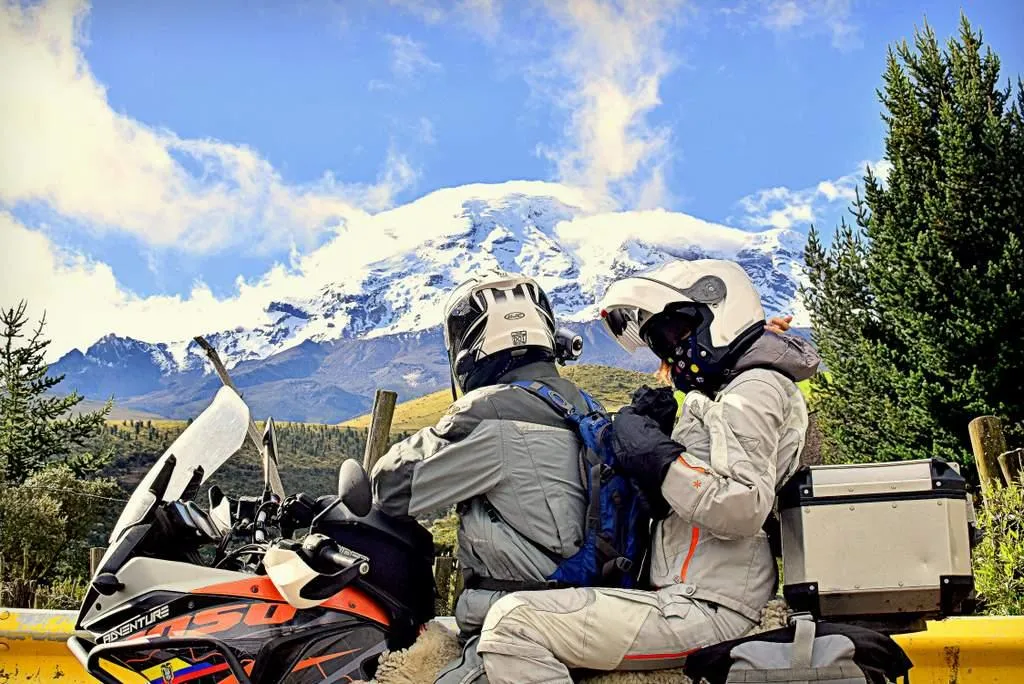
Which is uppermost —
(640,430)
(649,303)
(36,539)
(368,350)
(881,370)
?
(368,350)

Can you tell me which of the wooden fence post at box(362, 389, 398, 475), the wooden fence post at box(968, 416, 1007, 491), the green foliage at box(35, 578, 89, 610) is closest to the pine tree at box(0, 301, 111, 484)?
the green foliage at box(35, 578, 89, 610)

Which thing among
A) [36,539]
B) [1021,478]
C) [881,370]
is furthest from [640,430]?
[881,370]

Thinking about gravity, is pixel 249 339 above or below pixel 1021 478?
above

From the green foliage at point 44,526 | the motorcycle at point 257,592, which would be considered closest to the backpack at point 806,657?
the motorcycle at point 257,592

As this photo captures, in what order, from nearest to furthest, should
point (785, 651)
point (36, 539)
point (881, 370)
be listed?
point (785, 651) < point (36, 539) < point (881, 370)

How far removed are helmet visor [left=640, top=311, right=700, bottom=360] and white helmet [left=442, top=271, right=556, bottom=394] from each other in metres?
0.45

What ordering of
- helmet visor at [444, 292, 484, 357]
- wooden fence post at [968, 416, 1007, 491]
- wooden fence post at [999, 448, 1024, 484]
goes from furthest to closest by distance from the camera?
wooden fence post at [968, 416, 1007, 491], wooden fence post at [999, 448, 1024, 484], helmet visor at [444, 292, 484, 357]

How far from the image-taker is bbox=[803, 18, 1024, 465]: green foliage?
18.3 metres

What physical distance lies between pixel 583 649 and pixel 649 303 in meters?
1.04

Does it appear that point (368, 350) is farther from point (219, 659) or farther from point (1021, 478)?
point (219, 659)

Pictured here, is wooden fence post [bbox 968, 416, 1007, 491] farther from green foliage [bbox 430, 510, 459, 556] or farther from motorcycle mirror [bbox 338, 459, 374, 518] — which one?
motorcycle mirror [bbox 338, 459, 374, 518]

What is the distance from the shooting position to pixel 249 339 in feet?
209

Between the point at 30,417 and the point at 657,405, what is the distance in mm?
16893

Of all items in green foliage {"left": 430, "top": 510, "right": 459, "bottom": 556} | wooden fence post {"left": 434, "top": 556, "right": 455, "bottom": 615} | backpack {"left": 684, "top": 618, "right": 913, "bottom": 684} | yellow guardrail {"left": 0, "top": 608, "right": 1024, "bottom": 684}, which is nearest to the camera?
backpack {"left": 684, "top": 618, "right": 913, "bottom": 684}
